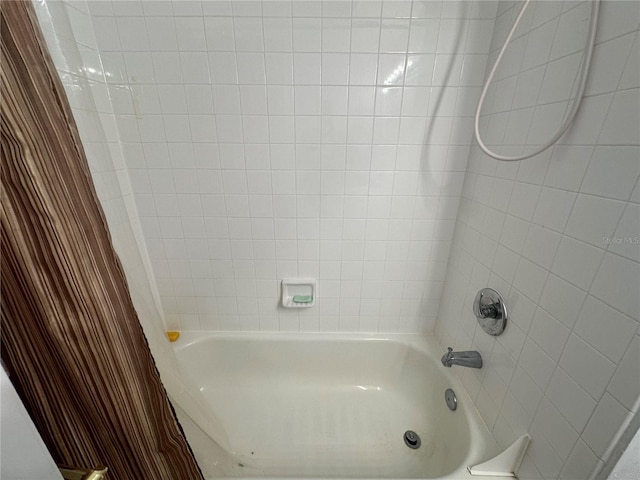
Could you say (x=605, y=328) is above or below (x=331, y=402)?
above

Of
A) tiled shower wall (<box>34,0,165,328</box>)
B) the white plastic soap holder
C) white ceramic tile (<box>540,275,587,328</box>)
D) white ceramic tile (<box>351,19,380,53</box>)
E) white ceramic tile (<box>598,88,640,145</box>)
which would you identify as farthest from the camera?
the white plastic soap holder

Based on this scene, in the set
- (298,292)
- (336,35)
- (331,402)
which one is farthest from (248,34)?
(331,402)

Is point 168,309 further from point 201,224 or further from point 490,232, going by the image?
point 490,232

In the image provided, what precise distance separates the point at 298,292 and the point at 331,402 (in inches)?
23.4

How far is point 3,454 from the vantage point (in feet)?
0.85

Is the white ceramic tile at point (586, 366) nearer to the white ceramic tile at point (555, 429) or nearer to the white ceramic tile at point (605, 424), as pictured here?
the white ceramic tile at point (605, 424)

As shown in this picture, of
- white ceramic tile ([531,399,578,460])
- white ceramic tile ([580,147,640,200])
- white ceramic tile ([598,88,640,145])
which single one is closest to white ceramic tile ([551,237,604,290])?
white ceramic tile ([580,147,640,200])

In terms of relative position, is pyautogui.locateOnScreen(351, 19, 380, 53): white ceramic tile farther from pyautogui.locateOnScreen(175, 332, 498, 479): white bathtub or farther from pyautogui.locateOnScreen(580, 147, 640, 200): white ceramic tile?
pyautogui.locateOnScreen(175, 332, 498, 479): white bathtub

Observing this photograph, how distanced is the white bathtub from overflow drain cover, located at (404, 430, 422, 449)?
0.06 ft

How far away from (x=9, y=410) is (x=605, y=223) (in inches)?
38.4

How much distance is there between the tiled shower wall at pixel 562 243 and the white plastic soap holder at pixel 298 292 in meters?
0.70

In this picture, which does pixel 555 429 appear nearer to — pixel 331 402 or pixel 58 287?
pixel 331 402

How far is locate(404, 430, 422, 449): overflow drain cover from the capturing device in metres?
1.10

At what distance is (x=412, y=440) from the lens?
1113 millimetres
